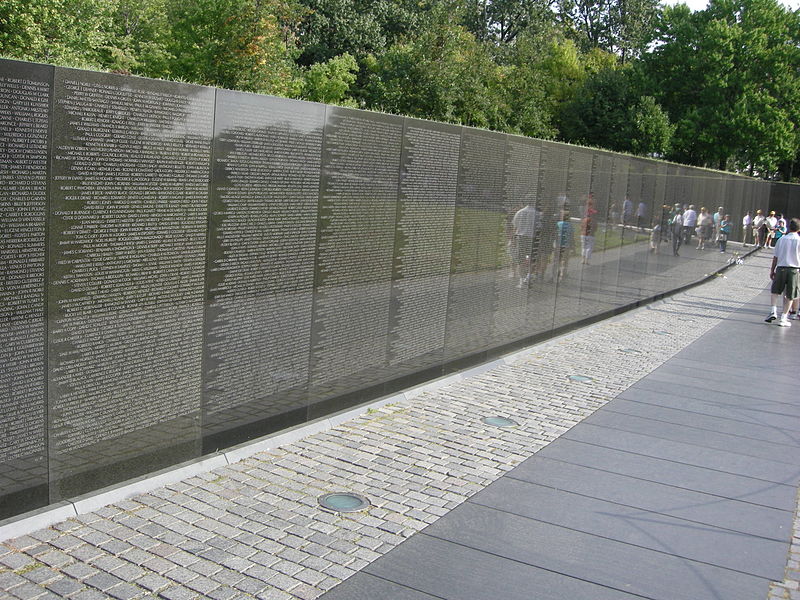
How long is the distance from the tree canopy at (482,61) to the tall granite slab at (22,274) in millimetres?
14812

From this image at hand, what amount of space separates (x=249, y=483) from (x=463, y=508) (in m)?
1.55

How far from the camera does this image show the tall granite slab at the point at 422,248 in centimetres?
853

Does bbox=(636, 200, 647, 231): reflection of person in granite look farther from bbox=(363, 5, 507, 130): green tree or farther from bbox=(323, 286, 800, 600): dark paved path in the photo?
bbox=(363, 5, 507, 130): green tree

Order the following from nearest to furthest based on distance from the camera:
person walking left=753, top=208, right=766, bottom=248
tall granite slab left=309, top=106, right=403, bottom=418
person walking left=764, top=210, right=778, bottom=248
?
tall granite slab left=309, top=106, right=403, bottom=418
person walking left=753, top=208, right=766, bottom=248
person walking left=764, top=210, right=778, bottom=248

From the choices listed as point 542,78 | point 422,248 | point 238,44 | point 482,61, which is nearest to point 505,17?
point 542,78

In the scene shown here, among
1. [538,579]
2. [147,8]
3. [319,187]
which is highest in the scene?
[147,8]

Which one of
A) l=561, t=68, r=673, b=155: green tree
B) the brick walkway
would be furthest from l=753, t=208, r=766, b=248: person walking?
the brick walkway

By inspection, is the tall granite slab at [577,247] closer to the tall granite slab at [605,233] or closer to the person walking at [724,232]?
the tall granite slab at [605,233]

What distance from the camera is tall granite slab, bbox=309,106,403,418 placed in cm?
739

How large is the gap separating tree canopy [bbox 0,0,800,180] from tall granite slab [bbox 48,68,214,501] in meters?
13.7

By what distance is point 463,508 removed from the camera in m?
5.86

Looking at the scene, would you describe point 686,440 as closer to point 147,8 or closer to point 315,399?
point 315,399

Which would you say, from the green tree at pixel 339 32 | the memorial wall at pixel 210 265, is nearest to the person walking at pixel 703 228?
the memorial wall at pixel 210 265

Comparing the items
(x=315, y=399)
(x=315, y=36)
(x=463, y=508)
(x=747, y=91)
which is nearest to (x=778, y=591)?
(x=463, y=508)
